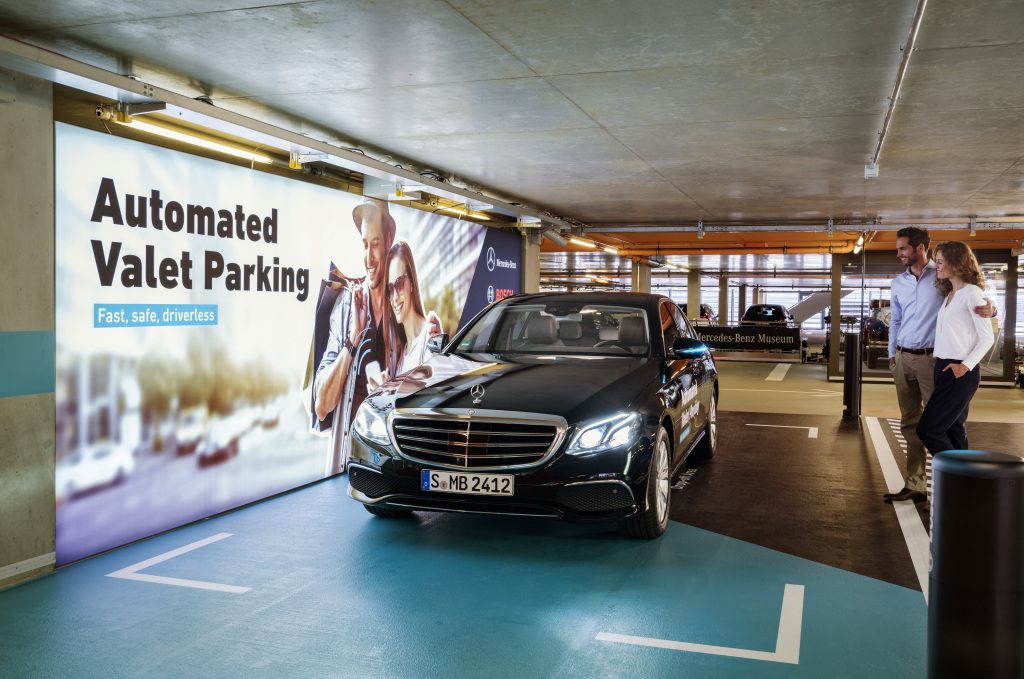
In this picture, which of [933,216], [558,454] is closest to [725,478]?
[558,454]

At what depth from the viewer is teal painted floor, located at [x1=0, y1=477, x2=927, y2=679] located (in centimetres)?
321

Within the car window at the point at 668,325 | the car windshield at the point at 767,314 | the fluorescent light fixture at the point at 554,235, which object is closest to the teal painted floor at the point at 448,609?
the car window at the point at 668,325

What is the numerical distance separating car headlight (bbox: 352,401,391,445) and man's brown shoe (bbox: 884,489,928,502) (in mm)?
3716

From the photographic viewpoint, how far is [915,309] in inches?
227

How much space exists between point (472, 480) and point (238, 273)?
248 centimetres

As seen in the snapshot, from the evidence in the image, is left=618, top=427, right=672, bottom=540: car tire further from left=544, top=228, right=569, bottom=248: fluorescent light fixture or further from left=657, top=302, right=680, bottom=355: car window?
left=544, top=228, right=569, bottom=248: fluorescent light fixture

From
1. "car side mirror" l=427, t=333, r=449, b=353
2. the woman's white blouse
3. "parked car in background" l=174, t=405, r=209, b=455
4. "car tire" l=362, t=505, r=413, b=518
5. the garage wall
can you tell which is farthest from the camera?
"car side mirror" l=427, t=333, r=449, b=353

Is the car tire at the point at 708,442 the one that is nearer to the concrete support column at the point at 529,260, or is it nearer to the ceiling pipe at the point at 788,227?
the ceiling pipe at the point at 788,227

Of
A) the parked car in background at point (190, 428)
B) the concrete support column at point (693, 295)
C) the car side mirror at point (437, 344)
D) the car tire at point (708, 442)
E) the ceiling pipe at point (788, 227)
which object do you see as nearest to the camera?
the parked car in background at point (190, 428)

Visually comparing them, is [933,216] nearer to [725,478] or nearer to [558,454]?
[725,478]

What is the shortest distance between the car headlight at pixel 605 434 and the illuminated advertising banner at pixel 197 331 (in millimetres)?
2603

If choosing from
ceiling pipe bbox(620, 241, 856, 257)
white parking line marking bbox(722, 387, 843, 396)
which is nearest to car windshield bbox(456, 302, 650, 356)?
white parking line marking bbox(722, 387, 843, 396)

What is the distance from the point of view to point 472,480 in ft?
14.2

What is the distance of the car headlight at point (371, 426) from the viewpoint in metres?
4.64
